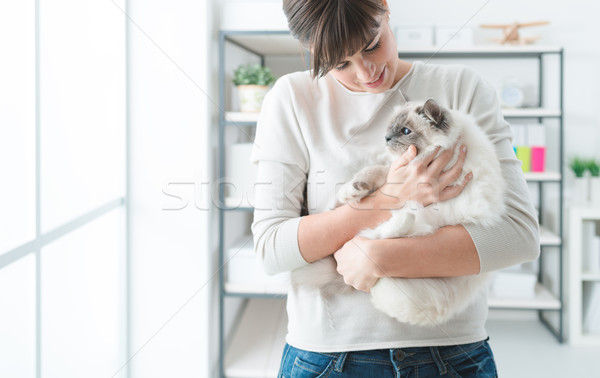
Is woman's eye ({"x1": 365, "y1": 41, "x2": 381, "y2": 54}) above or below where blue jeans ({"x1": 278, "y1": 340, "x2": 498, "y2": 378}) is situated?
above

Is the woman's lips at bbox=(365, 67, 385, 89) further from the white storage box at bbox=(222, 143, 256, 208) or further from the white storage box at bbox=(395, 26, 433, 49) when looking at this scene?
the white storage box at bbox=(395, 26, 433, 49)

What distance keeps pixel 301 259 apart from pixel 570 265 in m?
2.32

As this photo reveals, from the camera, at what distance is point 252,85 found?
7.53 feet

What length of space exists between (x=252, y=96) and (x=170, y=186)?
22.9 inches

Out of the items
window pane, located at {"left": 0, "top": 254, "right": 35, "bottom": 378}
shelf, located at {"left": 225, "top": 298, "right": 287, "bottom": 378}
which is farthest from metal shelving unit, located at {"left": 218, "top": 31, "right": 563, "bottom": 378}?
window pane, located at {"left": 0, "top": 254, "right": 35, "bottom": 378}

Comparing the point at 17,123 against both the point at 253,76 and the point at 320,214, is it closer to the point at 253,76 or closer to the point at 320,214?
the point at 320,214

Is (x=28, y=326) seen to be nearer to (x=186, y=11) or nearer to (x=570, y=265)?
(x=186, y=11)

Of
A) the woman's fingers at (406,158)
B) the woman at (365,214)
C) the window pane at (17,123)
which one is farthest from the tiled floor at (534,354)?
the window pane at (17,123)

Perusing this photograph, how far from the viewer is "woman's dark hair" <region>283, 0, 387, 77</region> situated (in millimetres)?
818

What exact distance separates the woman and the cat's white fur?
21mm

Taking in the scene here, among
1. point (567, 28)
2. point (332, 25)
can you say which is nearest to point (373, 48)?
point (332, 25)

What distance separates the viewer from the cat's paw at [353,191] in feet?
3.37

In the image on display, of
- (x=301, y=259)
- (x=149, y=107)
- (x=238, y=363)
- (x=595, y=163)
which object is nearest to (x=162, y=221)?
(x=149, y=107)

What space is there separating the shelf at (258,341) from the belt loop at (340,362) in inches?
55.0
